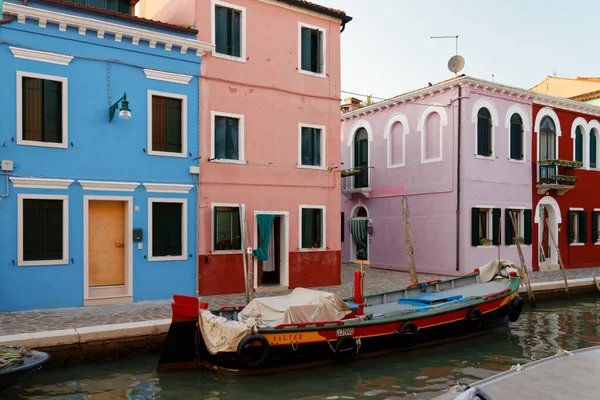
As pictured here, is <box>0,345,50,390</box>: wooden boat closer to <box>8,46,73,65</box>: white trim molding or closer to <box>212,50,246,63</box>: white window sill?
<box>8,46,73,65</box>: white trim molding

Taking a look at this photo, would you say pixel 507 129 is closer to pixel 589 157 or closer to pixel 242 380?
pixel 589 157

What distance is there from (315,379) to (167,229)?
573 cm

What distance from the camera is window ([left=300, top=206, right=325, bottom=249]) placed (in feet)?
48.5

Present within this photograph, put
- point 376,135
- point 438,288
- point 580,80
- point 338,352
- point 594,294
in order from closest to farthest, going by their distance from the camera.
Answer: point 338,352 < point 438,288 < point 594,294 < point 376,135 < point 580,80

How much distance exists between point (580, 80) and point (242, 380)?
2401 cm

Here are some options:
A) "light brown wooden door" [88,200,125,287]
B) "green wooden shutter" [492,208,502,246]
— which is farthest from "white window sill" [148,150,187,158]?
"green wooden shutter" [492,208,502,246]

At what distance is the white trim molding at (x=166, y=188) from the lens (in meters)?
12.3

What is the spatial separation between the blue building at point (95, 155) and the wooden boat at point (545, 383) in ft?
29.5

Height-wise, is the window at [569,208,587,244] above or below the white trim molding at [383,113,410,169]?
below

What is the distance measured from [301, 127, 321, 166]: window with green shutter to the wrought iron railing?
9311mm

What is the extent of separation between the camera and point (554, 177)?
63.4 feet

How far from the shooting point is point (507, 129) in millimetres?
18703

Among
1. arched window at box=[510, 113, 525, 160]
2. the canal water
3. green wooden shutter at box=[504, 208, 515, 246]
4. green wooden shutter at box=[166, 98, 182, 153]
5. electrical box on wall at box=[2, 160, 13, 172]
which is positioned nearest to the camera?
the canal water

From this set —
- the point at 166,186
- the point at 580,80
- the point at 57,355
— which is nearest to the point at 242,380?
the point at 57,355
